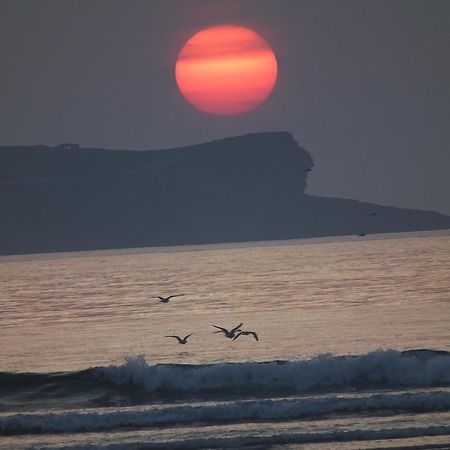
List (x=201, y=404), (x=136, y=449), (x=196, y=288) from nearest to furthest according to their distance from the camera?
(x=136, y=449)
(x=201, y=404)
(x=196, y=288)

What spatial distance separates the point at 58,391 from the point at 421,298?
3794 centimetres

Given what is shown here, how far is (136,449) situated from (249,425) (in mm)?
2943

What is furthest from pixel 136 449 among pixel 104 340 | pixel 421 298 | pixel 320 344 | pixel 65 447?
pixel 421 298

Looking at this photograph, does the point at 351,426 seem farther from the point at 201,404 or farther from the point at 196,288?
the point at 196,288

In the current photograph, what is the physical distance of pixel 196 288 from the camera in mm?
100250

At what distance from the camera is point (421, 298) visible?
67938 millimetres

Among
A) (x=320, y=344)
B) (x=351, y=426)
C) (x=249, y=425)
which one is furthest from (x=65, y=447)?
(x=320, y=344)

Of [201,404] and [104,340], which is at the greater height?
[104,340]

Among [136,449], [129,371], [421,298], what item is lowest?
[136,449]

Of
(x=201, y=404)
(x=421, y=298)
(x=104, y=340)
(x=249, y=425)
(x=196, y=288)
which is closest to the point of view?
(x=249, y=425)

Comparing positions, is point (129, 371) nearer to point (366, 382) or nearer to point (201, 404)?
point (201, 404)

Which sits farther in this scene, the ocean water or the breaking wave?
the breaking wave

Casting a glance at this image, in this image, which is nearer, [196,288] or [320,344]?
[320,344]

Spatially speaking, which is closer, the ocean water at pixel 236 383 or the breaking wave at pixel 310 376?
the ocean water at pixel 236 383
